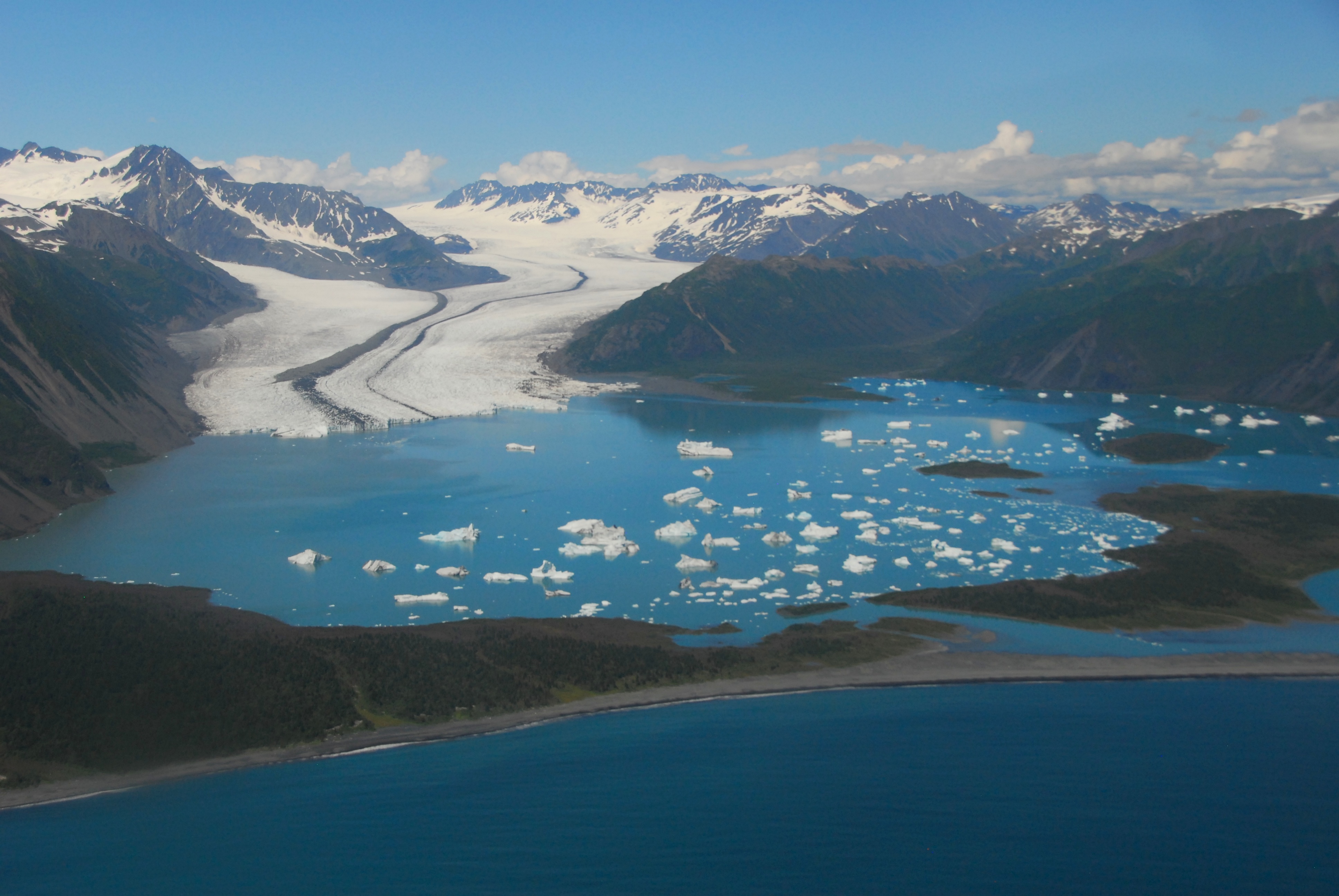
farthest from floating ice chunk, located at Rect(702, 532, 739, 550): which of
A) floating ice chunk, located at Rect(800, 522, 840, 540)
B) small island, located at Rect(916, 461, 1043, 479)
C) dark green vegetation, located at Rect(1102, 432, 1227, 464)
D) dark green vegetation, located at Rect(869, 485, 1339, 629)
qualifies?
dark green vegetation, located at Rect(1102, 432, 1227, 464)

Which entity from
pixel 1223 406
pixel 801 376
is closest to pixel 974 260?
pixel 801 376

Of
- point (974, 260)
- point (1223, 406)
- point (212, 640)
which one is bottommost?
point (212, 640)

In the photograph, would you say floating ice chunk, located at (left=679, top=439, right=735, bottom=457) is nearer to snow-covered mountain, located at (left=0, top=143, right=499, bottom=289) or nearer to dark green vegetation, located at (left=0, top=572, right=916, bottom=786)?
dark green vegetation, located at (left=0, top=572, right=916, bottom=786)

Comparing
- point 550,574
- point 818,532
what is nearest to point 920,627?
point 818,532

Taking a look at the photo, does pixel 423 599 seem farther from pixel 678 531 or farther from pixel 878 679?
pixel 878 679

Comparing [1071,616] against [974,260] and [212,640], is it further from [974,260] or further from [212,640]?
[974,260]
